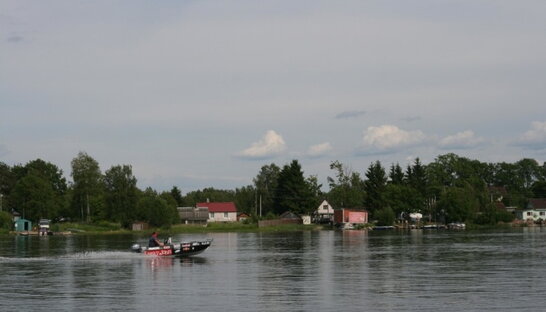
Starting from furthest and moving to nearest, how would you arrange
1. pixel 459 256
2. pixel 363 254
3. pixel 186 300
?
pixel 363 254, pixel 459 256, pixel 186 300

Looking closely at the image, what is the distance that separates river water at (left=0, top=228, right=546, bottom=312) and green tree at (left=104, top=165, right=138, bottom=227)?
7063 centimetres

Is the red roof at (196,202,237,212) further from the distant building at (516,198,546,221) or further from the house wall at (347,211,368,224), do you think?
the distant building at (516,198,546,221)

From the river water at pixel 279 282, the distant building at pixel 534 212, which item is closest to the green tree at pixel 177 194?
the distant building at pixel 534 212

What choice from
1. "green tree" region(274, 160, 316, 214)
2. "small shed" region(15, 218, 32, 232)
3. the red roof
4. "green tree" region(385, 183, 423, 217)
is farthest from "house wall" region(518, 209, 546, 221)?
"small shed" region(15, 218, 32, 232)

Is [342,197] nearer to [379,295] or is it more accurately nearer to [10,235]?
[10,235]

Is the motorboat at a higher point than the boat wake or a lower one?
A: higher

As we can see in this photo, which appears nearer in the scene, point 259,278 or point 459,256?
point 259,278

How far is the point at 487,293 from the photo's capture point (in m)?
33.5

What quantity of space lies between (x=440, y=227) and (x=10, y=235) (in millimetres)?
78239

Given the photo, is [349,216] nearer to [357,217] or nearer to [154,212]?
[357,217]

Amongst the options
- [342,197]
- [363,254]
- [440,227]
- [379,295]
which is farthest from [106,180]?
[379,295]

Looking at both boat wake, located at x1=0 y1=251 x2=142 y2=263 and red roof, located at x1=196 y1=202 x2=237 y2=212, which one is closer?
boat wake, located at x1=0 y1=251 x2=142 y2=263

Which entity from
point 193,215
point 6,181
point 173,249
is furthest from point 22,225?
point 173,249

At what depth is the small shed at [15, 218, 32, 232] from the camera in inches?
5039
